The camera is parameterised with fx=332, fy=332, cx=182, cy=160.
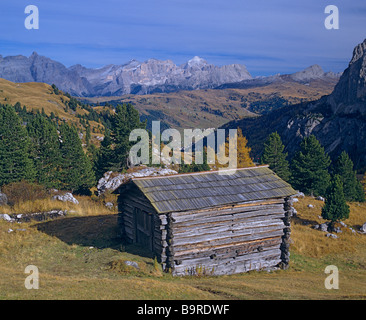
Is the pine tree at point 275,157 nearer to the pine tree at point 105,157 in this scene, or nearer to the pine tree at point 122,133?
the pine tree at point 122,133

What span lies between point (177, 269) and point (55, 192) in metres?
20.8

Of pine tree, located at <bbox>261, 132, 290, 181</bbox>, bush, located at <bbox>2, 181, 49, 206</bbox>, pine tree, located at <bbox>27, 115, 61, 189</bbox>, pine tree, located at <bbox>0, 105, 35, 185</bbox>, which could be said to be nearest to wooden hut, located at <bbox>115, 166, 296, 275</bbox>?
bush, located at <bbox>2, 181, 49, 206</bbox>

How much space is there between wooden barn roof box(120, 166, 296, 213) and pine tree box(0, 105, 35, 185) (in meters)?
18.0

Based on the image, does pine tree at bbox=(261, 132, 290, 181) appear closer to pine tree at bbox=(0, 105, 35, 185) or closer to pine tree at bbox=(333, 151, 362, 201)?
pine tree at bbox=(333, 151, 362, 201)

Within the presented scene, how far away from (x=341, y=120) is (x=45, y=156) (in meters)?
98.3

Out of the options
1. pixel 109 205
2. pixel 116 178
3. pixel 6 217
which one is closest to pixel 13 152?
pixel 6 217

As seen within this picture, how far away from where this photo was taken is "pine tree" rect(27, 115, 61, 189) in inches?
1297

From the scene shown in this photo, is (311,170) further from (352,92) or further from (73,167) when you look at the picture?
(352,92)

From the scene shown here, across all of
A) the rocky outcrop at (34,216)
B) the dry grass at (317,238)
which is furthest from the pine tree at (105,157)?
the dry grass at (317,238)

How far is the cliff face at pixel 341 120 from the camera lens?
315 feet

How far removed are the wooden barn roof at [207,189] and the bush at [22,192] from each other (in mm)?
15901
